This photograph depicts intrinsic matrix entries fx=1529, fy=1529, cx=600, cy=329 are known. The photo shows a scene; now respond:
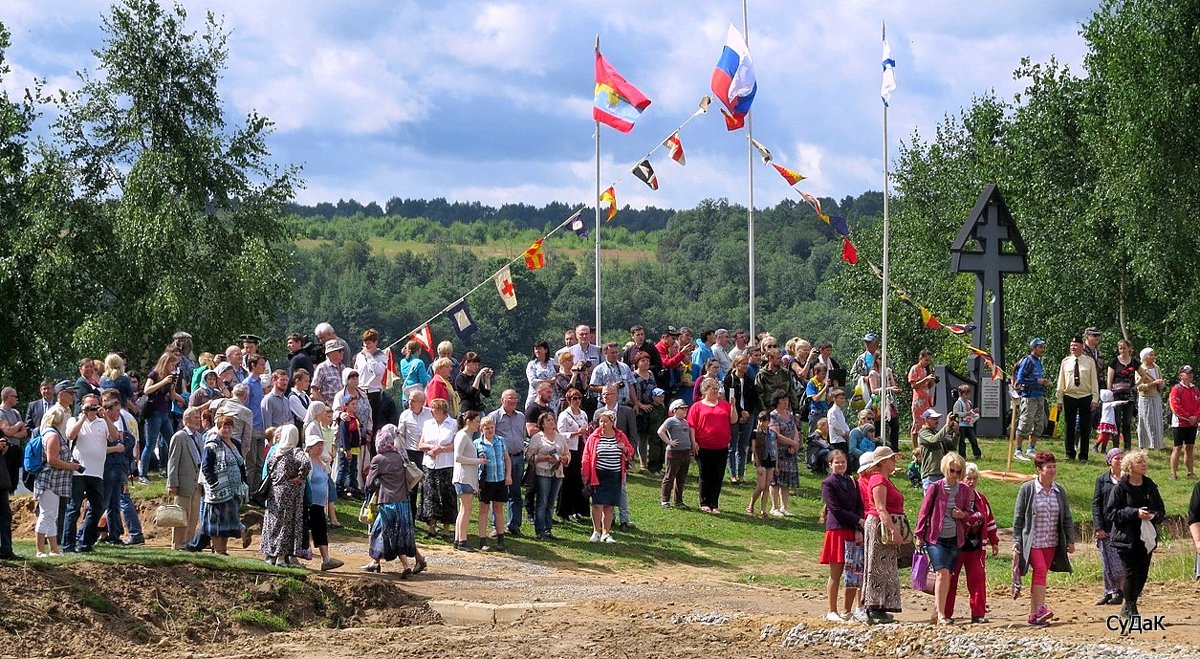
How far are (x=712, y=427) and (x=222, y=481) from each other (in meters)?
7.50

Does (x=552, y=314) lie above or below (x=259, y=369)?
above

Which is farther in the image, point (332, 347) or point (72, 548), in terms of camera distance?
point (332, 347)

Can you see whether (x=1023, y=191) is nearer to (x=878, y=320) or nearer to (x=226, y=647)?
(x=878, y=320)

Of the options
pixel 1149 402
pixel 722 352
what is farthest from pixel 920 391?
pixel 1149 402

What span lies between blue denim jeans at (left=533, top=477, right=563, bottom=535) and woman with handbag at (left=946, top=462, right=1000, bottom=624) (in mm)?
6570

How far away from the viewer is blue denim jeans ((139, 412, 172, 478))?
20.7 m

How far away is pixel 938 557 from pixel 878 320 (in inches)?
1834

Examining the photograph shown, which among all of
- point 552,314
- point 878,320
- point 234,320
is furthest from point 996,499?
point 552,314

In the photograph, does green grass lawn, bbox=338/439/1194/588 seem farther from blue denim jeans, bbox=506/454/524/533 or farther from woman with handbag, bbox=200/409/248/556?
woman with handbag, bbox=200/409/248/556

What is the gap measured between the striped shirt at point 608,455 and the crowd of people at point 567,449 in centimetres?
3

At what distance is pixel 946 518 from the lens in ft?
47.3

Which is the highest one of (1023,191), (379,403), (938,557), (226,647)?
(1023,191)

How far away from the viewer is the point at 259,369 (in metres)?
20.5

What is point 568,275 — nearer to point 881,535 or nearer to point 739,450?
point 739,450
